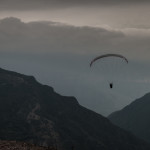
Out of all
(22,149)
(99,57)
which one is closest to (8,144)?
(22,149)

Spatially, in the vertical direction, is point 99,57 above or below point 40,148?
→ above

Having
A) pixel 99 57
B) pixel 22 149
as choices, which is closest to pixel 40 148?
pixel 22 149

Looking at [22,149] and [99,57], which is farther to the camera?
[99,57]

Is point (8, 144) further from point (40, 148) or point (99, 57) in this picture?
point (99, 57)

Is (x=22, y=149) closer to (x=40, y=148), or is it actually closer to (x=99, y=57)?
(x=40, y=148)

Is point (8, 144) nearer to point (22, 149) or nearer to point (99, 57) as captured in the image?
point (22, 149)

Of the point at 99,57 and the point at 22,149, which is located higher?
the point at 99,57

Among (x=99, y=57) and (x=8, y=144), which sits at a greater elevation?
(x=99, y=57)

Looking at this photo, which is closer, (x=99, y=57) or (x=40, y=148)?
(x=40, y=148)
